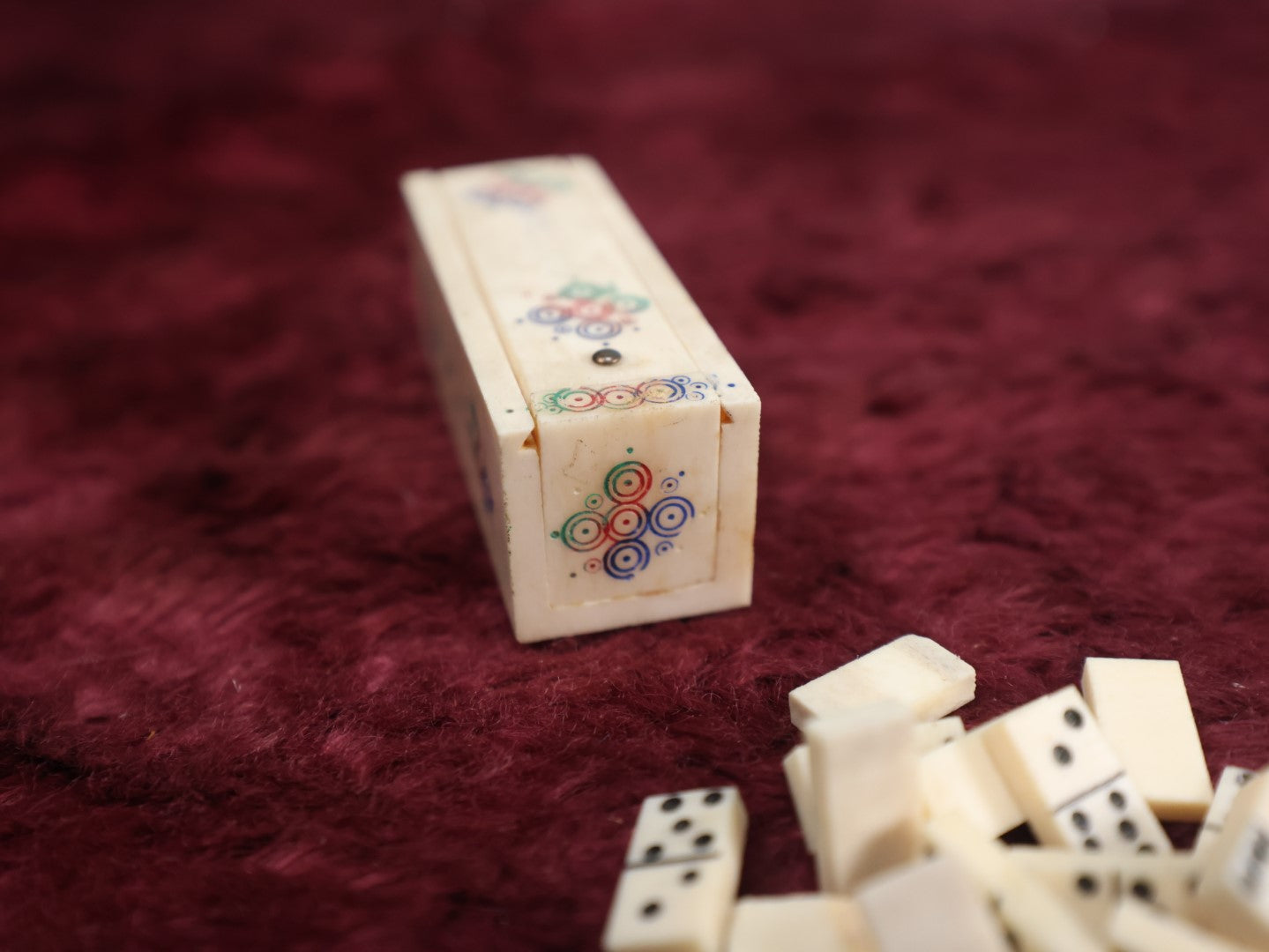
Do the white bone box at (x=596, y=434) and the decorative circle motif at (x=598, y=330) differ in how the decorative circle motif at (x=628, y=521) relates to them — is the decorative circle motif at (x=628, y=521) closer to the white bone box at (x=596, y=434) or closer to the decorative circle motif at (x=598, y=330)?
the white bone box at (x=596, y=434)

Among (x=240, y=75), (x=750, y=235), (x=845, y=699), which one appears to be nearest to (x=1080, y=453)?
(x=845, y=699)

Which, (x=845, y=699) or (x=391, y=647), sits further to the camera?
(x=391, y=647)

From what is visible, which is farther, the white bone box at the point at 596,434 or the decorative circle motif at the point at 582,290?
the decorative circle motif at the point at 582,290

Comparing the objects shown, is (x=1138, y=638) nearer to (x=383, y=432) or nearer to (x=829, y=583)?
(x=829, y=583)

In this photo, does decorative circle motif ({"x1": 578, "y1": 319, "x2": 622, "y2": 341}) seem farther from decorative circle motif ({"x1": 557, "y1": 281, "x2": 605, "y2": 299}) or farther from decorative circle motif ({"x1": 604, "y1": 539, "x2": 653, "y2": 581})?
decorative circle motif ({"x1": 604, "y1": 539, "x2": 653, "y2": 581})

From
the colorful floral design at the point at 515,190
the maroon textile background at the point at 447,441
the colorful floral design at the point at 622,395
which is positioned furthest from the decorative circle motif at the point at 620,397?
the colorful floral design at the point at 515,190

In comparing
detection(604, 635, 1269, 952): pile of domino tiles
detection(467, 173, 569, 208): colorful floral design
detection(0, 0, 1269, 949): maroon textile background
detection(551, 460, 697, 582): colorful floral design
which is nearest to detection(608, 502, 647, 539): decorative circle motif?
detection(551, 460, 697, 582): colorful floral design
